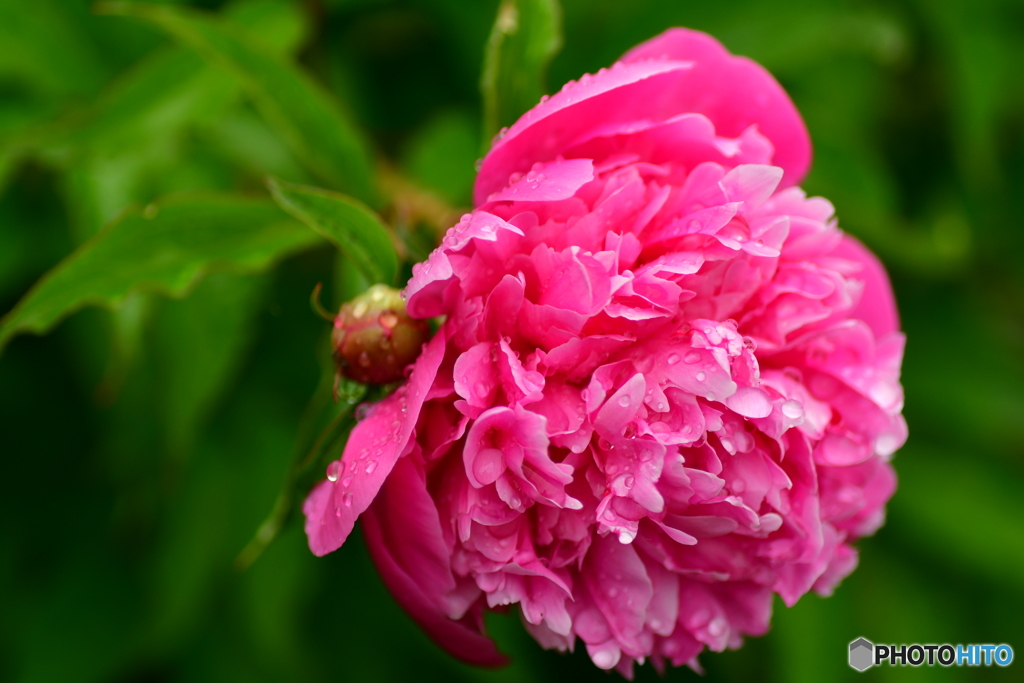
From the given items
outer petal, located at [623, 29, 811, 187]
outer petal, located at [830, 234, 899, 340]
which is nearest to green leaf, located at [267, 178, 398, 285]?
outer petal, located at [623, 29, 811, 187]

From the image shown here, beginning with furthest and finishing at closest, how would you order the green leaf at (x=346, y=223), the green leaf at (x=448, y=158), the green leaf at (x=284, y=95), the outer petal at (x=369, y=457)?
1. the green leaf at (x=448, y=158)
2. the green leaf at (x=284, y=95)
3. the green leaf at (x=346, y=223)
4. the outer petal at (x=369, y=457)

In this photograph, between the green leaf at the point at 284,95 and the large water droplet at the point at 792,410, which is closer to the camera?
the large water droplet at the point at 792,410

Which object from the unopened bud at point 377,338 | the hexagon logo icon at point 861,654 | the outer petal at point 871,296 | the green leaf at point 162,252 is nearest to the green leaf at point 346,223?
the unopened bud at point 377,338

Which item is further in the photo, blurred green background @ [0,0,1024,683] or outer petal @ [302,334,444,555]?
blurred green background @ [0,0,1024,683]

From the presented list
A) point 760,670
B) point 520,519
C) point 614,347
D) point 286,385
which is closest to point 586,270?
A: point 614,347

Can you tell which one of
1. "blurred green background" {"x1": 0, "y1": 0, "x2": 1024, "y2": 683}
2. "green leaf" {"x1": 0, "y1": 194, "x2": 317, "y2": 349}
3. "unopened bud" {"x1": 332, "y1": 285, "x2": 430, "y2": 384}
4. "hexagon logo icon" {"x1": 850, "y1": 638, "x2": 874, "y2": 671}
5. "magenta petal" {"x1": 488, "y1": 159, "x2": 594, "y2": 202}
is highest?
"magenta petal" {"x1": 488, "y1": 159, "x2": 594, "y2": 202}

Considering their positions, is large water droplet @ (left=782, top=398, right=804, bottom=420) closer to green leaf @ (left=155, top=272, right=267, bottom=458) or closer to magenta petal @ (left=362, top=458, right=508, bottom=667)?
magenta petal @ (left=362, top=458, right=508, bottom=667)

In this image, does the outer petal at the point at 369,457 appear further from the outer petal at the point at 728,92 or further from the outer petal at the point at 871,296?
the outer petal at the point at 871,296

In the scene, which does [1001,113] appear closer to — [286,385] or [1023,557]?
[1023,557]
